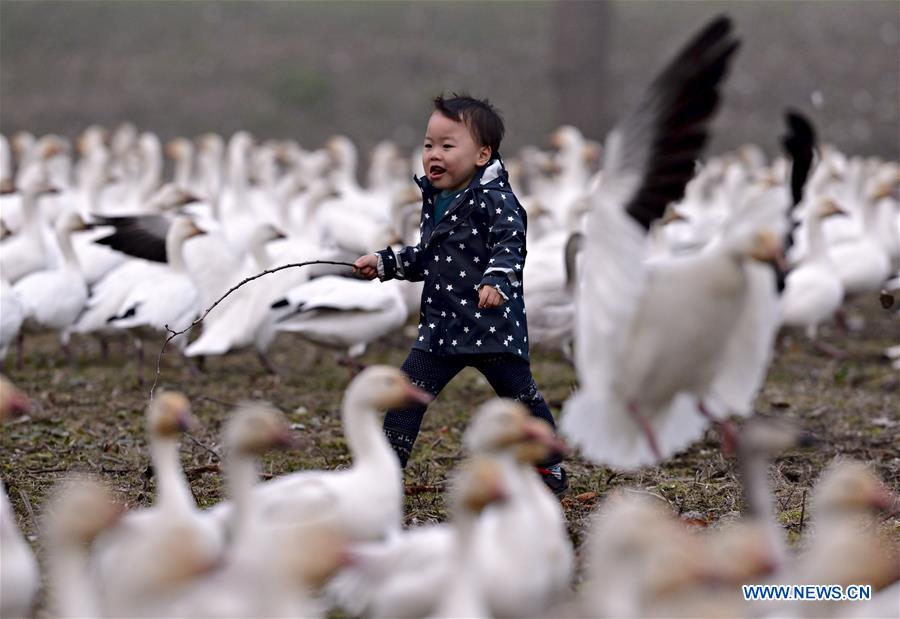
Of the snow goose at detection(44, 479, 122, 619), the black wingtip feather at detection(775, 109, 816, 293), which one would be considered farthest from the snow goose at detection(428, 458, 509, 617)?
the black wingtip feather at detection(775, 109, 816, 293)

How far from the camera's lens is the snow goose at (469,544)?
3199 millimetres

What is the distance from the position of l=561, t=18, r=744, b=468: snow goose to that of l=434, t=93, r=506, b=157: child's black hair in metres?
0.92

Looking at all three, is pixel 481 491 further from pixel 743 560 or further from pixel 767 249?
pixel 767 249

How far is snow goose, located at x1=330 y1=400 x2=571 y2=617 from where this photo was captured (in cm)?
349

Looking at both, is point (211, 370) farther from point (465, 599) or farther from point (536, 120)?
point (536, 120)

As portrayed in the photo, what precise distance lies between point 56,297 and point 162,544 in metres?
5.92

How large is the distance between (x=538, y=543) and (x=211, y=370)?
580 centimetres

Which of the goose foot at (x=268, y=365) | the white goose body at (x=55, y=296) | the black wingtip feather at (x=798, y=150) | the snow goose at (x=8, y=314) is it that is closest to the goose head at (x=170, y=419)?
the black wingtip feather at (x=798, y=150)

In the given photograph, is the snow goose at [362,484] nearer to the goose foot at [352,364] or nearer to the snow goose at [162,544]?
the snow goose at [162,544]

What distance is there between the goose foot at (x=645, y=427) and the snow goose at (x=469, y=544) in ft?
3.42

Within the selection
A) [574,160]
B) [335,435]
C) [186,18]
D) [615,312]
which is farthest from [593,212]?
[186,18]

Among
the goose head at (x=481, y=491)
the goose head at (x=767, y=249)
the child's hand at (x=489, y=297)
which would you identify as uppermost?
the goose head at (x=767, y=249)

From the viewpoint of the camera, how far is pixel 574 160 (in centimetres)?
1602

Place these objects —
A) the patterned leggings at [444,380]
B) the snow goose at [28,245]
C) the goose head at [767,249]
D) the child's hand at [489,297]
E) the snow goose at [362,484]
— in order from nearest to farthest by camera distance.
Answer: the snow goose at [362,484], the goose head at [767,249], the child's hand at [489,297], the patterned leggings at [444,380], the snow goose at [28,245]
